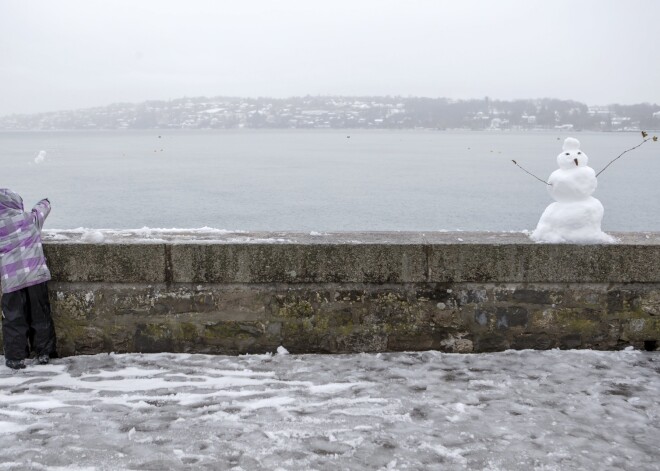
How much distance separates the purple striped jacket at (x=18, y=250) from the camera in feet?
14.4

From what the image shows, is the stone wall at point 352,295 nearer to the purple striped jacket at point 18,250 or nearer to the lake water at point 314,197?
the purple striped jacket at point 18,250

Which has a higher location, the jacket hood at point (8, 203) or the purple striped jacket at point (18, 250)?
the jacket hood at point (8, 203)

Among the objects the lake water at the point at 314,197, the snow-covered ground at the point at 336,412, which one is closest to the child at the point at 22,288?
the snow-covered ground at the point at 336,412

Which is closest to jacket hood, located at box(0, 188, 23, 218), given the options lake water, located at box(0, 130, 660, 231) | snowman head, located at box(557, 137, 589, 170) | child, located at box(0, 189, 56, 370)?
child, located at box(0, 189, 56, 370)

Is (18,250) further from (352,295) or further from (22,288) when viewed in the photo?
(352,295)

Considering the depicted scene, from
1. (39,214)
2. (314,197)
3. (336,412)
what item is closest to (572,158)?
(336,412)

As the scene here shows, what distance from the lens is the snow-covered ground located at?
3.21 meters

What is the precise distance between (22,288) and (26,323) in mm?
239

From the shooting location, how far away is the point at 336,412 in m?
3.75

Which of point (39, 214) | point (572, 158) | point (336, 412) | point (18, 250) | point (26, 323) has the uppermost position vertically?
point (572, 158)

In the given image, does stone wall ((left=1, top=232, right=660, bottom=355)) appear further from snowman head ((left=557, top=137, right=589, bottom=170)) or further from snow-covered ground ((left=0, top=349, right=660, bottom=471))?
snowman head ((left=557, top=137, right=589, bottom=170))

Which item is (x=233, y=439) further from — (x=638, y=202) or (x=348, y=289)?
(x=638, y=202)

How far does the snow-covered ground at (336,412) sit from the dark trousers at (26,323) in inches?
4.8

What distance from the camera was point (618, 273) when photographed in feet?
15.4
